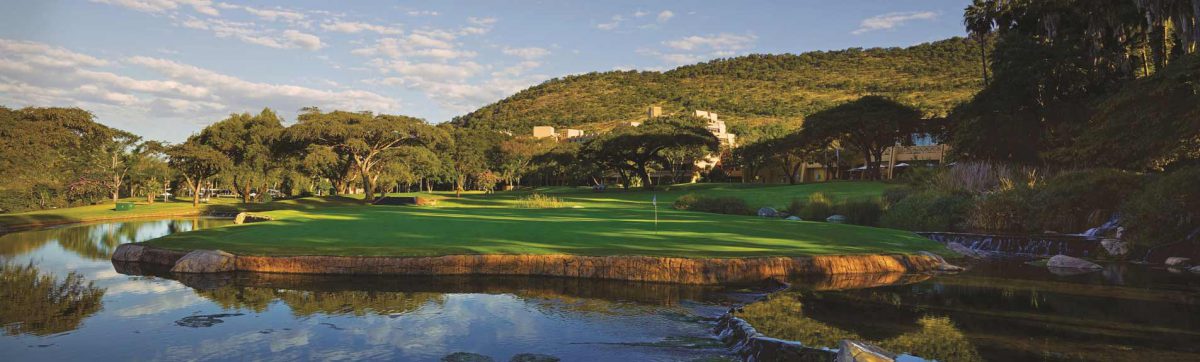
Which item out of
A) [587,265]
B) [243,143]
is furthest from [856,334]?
[243,143]

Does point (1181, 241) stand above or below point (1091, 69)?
below

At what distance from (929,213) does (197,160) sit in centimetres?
5092

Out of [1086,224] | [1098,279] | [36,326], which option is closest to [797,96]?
[1086,224]

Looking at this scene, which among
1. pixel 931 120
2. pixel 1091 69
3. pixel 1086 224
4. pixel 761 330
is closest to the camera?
pixel 761 330

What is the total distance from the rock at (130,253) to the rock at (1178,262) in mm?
24331

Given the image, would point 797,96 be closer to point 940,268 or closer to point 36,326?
point 940,268

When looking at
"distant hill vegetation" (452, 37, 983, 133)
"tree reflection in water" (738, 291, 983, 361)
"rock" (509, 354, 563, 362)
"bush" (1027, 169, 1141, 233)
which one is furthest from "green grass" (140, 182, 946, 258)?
"distant hill vegetation" (452, 37, 983, 133)

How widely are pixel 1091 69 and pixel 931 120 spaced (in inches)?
924

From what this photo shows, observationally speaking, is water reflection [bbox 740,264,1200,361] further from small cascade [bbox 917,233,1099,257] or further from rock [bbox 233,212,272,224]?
rock [bbox 233,212,272,224]

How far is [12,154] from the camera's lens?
33.4 metres

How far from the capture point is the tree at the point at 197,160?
160ft

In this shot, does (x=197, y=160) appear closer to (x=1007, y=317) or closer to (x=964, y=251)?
(x=964, y=251)

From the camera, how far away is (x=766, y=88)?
15700 cm

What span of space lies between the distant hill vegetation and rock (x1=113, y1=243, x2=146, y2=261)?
98.0m
